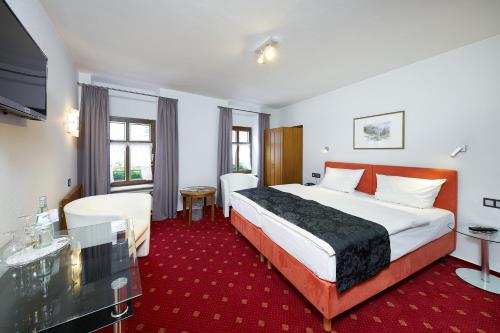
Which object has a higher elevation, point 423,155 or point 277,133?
point 277,133

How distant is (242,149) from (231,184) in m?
1.43

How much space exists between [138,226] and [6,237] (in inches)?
40.3

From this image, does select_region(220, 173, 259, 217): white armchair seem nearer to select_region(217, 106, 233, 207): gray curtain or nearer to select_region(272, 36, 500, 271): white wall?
select_region(217, 106, 233, 207): gray curtain

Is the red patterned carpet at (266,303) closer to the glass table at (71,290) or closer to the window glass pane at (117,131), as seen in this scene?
the glass table at (71,290)

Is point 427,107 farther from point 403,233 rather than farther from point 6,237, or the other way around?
point 6,237

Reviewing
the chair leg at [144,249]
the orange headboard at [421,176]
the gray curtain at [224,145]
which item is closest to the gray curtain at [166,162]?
the gray curtain at [224,145]

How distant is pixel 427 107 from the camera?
8.75 ft

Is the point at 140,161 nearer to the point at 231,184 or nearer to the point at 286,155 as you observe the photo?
the point at 231,184

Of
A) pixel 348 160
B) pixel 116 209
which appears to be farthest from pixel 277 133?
pixel 116 209

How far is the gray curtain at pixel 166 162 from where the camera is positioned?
12.5 ft

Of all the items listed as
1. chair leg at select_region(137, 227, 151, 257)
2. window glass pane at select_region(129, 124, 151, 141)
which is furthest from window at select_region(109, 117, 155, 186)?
chair leg at select_region(137, 227, 151, 257)

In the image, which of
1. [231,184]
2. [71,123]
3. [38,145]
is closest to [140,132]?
[71,123]

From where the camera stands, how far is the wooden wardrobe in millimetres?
4711

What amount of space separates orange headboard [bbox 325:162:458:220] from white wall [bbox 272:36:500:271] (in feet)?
0.29
